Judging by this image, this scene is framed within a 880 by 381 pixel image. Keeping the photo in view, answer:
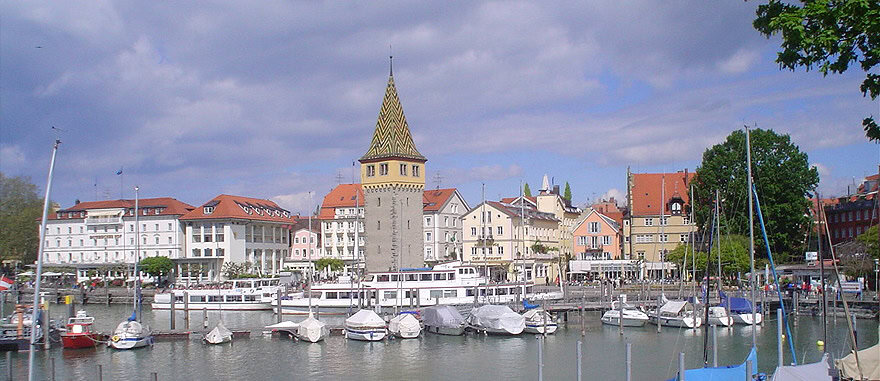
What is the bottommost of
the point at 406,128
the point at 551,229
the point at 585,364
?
the point at 585,364

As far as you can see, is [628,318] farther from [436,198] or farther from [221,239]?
[221,239]

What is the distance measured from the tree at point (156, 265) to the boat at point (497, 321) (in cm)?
6357

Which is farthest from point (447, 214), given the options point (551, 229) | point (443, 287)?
point (443, 287)

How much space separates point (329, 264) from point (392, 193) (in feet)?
112

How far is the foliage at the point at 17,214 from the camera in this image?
290 ft

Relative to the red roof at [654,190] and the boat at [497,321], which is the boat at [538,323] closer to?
the boat at [497,321]

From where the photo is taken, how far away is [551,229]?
10644 cm

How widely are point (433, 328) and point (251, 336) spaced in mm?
11296

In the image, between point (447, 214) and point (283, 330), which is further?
point (447, 214)

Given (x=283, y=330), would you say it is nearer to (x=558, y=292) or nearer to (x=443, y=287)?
(x=443, y=287)

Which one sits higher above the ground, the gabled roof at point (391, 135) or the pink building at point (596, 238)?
the gabled roof at point (391, 135)

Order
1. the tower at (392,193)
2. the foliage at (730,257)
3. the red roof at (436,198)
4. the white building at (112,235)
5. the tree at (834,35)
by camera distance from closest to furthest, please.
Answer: the tree at (834,35) → the foliage at (730,257) → the tower at (392,193) → the red roof at (436,198) → the white building at (112,235)

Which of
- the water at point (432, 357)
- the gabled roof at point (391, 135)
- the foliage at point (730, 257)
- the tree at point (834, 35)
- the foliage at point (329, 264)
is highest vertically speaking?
the gabled roof at point (391, 135)

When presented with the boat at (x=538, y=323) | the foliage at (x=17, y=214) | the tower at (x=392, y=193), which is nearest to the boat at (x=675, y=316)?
the boat at (x=538, y=323)
